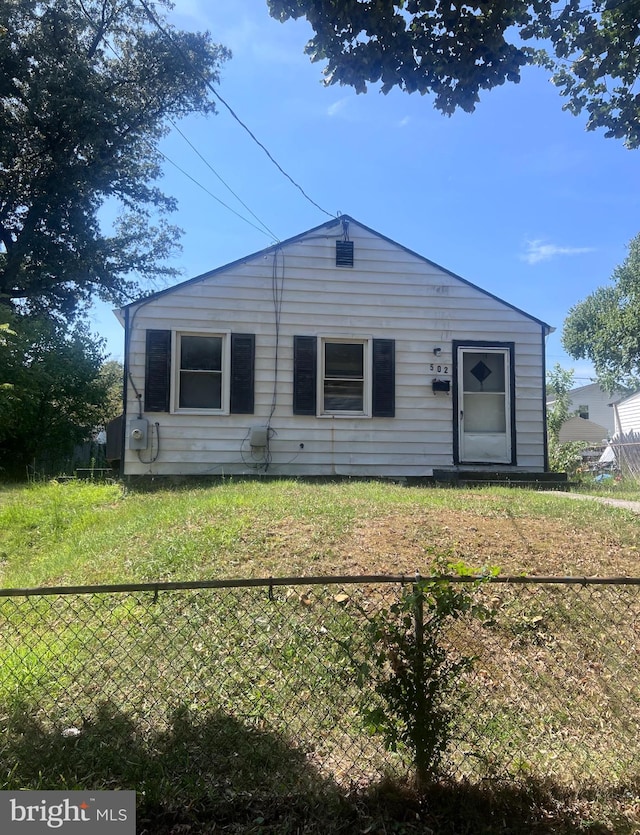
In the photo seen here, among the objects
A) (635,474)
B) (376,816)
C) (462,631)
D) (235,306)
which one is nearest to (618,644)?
(462,631)

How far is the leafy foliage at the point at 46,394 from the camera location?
13.1 metres

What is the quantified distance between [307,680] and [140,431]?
6424 millimetres

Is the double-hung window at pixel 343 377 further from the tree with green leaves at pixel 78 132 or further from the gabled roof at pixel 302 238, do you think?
the tree with green leaves at pixel 78 132

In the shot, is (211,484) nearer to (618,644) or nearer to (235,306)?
(235,306)

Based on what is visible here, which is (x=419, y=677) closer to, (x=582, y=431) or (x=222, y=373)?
(x=222, y=373)

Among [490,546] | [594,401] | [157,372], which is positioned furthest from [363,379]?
[594,401]

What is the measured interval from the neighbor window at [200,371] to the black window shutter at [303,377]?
1.24 meters

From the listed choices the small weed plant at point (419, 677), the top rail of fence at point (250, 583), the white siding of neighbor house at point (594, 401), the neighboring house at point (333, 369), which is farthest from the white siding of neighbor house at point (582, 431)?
the small weed plant at point (419, 677)

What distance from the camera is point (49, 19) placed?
56.2 feet

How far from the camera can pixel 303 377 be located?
358 inches

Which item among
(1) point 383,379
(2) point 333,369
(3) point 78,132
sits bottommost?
(1) point 383,379

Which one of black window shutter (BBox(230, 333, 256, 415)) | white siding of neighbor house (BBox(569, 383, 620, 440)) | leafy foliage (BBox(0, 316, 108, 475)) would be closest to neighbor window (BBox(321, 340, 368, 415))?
black window shutter (BBox(230, 333, 256, 415))

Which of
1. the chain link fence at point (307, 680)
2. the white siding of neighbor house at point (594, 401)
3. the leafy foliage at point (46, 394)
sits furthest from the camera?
the white siding of neighbor house at point (594, 401)

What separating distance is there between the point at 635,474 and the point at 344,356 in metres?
6.78
